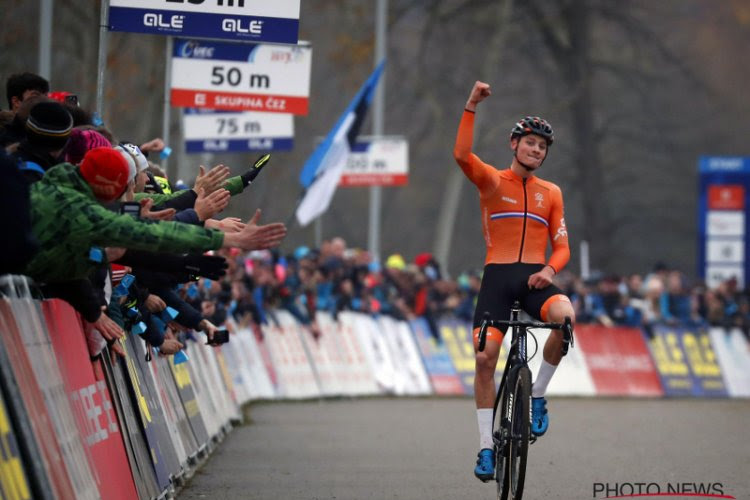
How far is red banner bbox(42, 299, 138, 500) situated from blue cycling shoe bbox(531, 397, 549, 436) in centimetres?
256

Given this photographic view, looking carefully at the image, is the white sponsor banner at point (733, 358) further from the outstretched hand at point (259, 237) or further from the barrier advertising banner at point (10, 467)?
the barrier advertising banner at point (10, 467)

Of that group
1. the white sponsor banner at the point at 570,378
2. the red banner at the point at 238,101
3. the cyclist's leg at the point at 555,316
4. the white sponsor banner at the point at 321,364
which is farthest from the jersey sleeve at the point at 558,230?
the white sponsor banner at the point at 570,378

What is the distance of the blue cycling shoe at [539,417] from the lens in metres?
10.1

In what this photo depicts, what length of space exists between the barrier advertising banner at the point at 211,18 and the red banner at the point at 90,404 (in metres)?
4.47

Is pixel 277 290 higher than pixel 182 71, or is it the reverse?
pixel 182 71

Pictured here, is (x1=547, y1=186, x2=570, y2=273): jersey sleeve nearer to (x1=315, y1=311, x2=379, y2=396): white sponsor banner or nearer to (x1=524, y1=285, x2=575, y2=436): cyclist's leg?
(x1=524, y1=285, x2=575, y2=436): cyclist's leg

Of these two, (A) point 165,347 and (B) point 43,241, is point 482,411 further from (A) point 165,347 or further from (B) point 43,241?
(B) point 43,241

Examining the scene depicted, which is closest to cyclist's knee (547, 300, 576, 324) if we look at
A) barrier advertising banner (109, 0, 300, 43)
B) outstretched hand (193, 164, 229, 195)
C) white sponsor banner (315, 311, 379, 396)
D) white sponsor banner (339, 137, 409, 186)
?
outstretched hand (193, 164, 229, 195)

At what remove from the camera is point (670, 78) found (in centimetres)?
4966

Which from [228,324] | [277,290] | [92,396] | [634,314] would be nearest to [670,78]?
[634,314]

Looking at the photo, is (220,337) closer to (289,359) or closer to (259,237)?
(259,237)

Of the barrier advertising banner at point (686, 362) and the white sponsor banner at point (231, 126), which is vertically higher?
the white sponsor banner at point (231, 126)

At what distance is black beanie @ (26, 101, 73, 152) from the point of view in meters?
8.41

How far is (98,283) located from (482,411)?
2540 mm
